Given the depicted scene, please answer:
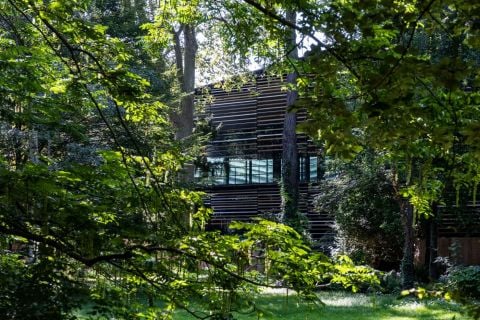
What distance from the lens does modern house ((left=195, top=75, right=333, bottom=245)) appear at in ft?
65.6

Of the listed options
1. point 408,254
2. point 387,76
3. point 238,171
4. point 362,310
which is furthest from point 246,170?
point 387,76

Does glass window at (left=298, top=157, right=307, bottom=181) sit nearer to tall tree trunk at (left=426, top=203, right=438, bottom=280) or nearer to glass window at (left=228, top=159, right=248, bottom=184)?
glass window at (left=228, top=159, right=248, bottom=184)

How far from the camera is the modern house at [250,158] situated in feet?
65.6

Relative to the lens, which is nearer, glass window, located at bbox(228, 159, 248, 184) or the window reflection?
the window reflection

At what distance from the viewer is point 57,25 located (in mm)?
4297

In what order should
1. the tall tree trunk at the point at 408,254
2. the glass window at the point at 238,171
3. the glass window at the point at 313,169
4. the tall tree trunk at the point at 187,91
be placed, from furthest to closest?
the glass window at the point at 238,171
the glass window at the point at 313,169
the tall tree trunk at the point at 187,91
the tall tree trunk at the point at 408,254

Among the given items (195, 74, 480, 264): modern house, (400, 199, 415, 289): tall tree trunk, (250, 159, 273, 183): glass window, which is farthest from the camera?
(250, 159, 273, 183): glass window

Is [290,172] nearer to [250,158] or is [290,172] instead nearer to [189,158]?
[250,158]

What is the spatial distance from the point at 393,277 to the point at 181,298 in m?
12.3

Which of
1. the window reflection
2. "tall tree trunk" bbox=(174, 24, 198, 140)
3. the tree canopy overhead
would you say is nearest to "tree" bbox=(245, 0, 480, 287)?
the tree canopy overhead

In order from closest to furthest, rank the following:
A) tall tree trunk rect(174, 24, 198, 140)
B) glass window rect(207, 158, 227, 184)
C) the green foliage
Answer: the green foliage, tall tree trunk rect(174, 24, 198, 140), glass window rect(207, 158, 227, 184)

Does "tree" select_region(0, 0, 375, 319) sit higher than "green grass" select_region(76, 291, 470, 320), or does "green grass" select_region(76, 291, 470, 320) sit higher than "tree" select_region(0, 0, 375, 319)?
"tree" select_region(0, 0, 375, 319)

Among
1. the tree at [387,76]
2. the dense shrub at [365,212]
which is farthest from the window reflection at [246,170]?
the tree at [387,76]

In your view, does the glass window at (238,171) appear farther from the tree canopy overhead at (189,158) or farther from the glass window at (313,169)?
the tree canopy overhead at (189,158)
